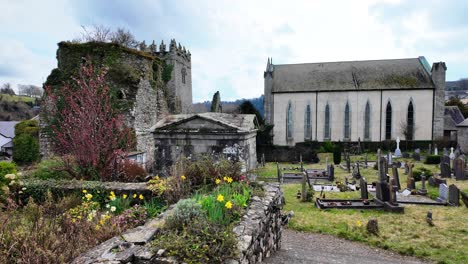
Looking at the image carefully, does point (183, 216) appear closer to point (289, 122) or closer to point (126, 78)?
point (126, 78)

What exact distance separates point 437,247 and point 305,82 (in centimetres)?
3014

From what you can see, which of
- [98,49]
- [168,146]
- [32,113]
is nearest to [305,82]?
[98,49]

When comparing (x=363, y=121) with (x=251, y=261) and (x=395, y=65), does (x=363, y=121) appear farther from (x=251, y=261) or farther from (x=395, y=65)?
(x=251, y=261)

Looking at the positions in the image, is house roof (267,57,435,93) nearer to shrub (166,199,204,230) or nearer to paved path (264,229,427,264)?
paved path (264,229,427,264)

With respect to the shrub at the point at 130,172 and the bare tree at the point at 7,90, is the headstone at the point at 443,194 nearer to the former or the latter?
the shrub at the point at 130,172

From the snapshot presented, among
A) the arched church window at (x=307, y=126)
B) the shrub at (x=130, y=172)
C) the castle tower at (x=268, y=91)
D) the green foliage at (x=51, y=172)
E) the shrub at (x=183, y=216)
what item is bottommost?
the shrub at (x=130, y=172)

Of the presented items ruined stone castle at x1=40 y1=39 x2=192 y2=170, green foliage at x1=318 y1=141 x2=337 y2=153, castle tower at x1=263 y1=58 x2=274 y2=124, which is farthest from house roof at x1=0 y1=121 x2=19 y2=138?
green foliage at x1=318 y1=141 x2=337 y2=153

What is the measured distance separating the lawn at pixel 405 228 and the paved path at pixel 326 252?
331 mm

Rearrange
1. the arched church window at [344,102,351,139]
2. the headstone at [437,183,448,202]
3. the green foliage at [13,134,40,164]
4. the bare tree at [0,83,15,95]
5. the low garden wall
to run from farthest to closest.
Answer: the bare tree at [0,83,15,95], the arched church window at [344,102,351,139], the green foliage at [13,134,40,164], the headstone at [437,183,448,202], the low garden wall

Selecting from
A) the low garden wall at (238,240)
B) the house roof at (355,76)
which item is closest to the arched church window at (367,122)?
the house roof at (355,76)

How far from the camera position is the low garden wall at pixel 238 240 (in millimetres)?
3553

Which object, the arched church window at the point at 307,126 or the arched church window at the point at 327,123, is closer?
the arched church window at the point at 327,123

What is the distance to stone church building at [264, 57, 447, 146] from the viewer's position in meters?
33.0

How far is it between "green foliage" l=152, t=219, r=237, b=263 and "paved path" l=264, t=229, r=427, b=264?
2146mm
